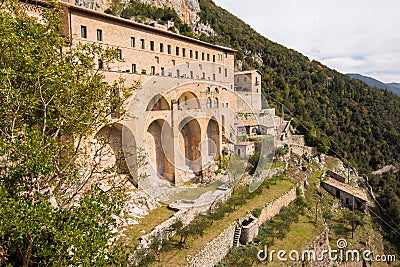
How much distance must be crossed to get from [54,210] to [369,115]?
92281mm

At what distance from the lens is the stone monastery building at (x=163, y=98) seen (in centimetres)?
2092

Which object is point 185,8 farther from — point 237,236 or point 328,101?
point 237,236

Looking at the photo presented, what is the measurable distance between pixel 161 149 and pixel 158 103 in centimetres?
417

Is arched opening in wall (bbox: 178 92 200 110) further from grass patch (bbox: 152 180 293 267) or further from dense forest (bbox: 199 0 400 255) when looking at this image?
dense forest (bbox: 199 0 400 255)

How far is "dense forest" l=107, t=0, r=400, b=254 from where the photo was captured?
65.4m

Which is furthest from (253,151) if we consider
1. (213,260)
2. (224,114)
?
(213,260)

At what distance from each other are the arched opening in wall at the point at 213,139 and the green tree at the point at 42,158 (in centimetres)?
1945

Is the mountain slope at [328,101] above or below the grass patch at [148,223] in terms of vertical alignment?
above

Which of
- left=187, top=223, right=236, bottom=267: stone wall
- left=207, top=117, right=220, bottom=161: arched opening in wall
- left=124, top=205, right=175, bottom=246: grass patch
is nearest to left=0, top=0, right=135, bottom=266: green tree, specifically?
left=124, top=205, right=175, bottom=246: grass patch

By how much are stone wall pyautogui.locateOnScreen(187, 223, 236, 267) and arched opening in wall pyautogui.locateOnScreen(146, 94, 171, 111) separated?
11.5m

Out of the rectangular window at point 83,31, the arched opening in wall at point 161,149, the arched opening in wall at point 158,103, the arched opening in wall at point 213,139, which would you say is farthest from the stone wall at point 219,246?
the rectangular window at point 83,31

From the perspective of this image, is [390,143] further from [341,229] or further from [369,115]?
[341,229]

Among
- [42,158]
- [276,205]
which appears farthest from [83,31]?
[276,205]

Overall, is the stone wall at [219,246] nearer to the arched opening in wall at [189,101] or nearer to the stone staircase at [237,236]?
the stone staircase at [237,236]
